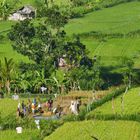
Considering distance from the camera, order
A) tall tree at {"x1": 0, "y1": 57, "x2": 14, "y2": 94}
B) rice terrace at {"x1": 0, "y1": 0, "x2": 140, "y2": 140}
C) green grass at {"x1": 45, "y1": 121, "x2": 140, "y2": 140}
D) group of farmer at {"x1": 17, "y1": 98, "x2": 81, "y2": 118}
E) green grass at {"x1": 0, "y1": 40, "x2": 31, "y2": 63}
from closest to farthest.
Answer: green grass at {"x1": 45, "y1": 121, "x2": 140, "y2": 140}
rice terrace at {"x1": 0, "y1": 0, "x2": 140, "y2": 140}
group of farmer at {"x1": 17, "y1": 98, "x2": 81, "y2": 118}
tall tree at {"x1": 0, "y1": 57, "x2": 14, "y2": 94}
green grass at {"x1": 0, "y1": 40, "x2": 31, "y2": 63}

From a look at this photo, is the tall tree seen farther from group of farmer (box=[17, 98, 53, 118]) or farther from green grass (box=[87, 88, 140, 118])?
green grass (box=[87, 88, 140, 118])

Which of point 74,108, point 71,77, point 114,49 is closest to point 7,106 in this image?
point 74,108

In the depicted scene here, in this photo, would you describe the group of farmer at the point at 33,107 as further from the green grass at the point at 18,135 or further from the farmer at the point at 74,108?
the green grass at the point at 18,135

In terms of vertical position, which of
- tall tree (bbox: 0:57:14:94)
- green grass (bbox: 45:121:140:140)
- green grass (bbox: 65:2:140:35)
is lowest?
green grass (bbox: 45:121:140:140)

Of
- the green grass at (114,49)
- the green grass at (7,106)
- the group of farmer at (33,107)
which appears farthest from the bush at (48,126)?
the green grass at (114,49)

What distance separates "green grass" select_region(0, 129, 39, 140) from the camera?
122ft

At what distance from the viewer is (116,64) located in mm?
61188

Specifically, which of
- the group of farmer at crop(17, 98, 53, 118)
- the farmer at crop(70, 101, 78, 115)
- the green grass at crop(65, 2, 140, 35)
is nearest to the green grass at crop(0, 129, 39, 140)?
the group of farmer at crop(17, 98, 53, 118)

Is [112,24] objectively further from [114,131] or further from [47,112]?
[114,131]

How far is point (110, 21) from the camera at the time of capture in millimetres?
79562

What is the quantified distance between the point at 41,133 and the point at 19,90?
50.3 feet

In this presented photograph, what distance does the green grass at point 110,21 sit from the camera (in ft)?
245

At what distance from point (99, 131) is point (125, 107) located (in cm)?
555

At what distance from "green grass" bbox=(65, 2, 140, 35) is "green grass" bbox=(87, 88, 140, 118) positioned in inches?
1181
